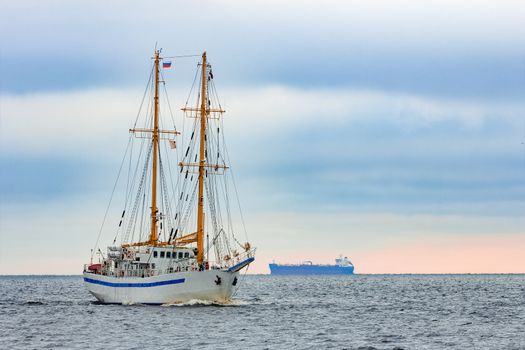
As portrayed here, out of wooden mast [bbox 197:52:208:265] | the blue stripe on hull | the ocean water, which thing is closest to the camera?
the ocean water

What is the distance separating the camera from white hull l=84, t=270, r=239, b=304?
86250 millimetres

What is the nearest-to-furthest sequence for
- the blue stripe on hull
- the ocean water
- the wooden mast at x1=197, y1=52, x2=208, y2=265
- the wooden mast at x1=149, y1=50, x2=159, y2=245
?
the ocean water → the blue stripe on hull → the wooden mast at x1=197, y1=52, x2=208, y2=265 → the wooden mast at x1=149, y1=50, x2=159, y2=245

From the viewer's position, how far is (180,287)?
8681 centimetres

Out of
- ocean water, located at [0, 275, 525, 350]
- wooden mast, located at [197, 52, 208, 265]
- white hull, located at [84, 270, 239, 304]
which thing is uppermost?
wooden mast, located at [197, 52, 208, 265]

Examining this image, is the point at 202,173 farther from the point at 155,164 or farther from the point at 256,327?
the point at 256,327

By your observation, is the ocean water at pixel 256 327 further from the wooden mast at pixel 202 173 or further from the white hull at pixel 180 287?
the wooden mast at pixel 202 173

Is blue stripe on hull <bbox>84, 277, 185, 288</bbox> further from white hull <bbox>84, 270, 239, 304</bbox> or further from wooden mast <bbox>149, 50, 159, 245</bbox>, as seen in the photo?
wooden mast <bbox>149, 50, 159, 245</bbox>

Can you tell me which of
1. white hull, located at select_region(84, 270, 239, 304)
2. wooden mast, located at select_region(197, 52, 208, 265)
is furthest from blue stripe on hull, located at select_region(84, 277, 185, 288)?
A: wooden mast, located at select_region(197, 52, 208, 265)

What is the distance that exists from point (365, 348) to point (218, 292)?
97.9 feet

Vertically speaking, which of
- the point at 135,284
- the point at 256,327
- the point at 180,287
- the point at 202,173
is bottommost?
the point at 256,327

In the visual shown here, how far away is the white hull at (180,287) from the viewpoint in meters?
86.2

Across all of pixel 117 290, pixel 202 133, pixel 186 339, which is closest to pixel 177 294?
pixel 117 290

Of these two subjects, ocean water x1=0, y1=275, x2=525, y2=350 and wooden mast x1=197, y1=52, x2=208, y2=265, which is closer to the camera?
ocean water x1=0, y1=275, x2=525, y2=350

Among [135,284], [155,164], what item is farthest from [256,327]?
[155,164]
